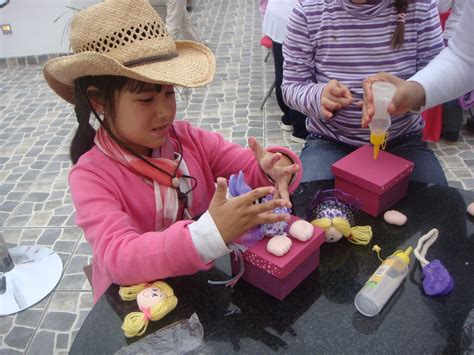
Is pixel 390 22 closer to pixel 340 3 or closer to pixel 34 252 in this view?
pixel 340 3

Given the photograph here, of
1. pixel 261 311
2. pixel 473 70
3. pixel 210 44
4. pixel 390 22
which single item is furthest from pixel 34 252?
pixel 210 44

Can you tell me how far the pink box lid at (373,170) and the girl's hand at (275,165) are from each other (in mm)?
153

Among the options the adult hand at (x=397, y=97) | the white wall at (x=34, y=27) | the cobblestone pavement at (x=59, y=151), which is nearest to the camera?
the adult hand at (x=397, y=97)

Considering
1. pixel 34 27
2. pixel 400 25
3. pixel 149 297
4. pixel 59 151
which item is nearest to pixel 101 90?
pixel 149 297

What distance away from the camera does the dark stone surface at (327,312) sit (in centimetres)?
87

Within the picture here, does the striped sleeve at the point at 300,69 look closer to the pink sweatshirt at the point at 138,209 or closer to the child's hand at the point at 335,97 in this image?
the child's hand at the point at 335,97

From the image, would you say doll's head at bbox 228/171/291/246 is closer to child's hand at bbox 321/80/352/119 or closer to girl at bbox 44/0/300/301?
girl at bbox 44/0/300/301

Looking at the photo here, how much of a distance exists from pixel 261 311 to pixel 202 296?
0.14 m

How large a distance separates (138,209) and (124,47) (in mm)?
432

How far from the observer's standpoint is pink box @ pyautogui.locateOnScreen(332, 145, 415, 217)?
1182mm

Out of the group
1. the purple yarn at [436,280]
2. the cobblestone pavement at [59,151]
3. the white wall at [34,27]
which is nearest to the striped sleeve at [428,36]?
the purple yarn at [436,280]

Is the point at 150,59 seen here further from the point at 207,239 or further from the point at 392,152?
the point at 392,152

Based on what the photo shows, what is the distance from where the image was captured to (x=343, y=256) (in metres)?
1.08

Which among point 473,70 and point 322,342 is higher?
point 473,70
